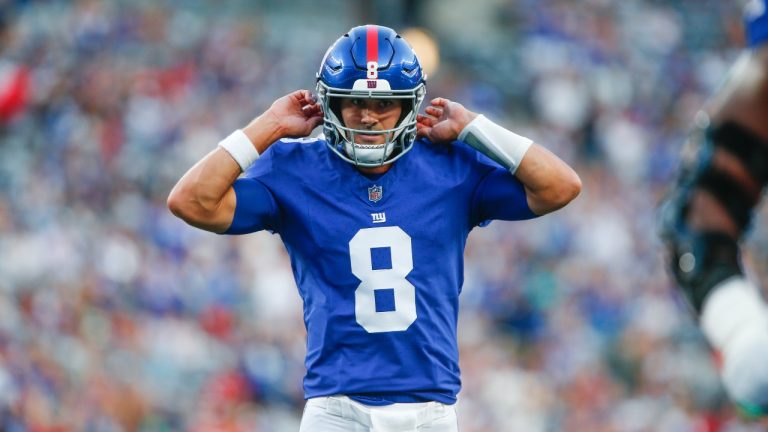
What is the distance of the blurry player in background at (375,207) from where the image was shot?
4.10m

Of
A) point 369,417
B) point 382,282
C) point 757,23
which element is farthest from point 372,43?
point 757,23

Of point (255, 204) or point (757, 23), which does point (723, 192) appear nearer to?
point (757, 23)

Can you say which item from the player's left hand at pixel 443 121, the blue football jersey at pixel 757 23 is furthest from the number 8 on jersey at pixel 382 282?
the blue football jersey at pixel 757 23

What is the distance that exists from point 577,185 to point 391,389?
1.00 m

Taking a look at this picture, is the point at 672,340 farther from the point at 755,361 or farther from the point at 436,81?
the point at 755,361

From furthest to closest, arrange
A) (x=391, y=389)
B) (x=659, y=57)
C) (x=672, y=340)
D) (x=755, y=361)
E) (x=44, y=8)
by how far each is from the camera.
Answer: (x=659, y=57) → (x=44, y=8) → (x=672, y=340) → (x=391, y=389) → (x=755, y=361)

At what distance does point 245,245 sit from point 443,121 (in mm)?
6534

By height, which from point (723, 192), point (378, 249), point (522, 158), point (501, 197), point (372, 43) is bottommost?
point (378, 249)

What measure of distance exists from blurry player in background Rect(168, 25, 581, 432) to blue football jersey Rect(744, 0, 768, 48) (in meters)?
1.66

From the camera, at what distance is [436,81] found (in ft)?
49.1

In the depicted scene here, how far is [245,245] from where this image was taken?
420 inches

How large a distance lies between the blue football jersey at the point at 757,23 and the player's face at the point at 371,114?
179cm

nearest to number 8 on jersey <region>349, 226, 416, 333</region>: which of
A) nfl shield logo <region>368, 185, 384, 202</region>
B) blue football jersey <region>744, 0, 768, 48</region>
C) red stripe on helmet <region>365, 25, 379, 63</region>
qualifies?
nfl shield logo <region>368, 185, 384, 202</region>

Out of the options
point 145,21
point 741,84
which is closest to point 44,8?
point 145,21
